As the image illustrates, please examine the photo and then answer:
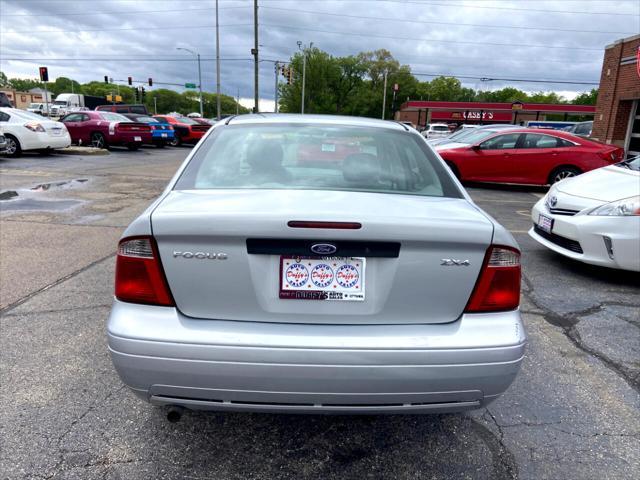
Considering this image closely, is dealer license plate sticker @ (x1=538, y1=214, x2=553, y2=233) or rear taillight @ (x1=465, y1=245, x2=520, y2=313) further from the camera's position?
dealer license plate sticker @ (x1=538, y1=214, x2=553, y2=233)

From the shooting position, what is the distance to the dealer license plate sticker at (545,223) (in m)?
5.52

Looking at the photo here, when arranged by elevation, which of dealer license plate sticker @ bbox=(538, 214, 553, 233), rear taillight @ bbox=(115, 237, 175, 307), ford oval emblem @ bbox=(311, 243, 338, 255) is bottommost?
dealer license plate sticker @ bbox=(538, 214, 553, 233)

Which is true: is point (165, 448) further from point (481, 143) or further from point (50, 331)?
point (481, 143)

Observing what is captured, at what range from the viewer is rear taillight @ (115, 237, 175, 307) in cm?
207

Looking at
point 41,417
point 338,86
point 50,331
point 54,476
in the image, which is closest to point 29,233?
point 50,331

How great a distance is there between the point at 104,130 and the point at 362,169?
19501mm

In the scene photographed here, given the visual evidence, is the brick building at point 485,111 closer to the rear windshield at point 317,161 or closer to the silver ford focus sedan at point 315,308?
the rear windshield at point 317,161

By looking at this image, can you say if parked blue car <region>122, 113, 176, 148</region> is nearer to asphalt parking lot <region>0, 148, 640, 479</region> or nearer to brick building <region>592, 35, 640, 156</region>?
brick building <region>592, 35, 640, 156</region>

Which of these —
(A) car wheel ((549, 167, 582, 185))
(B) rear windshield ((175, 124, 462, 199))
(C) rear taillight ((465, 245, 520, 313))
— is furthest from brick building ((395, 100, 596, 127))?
(C) rear taillight ((465, 245, 520, 313))

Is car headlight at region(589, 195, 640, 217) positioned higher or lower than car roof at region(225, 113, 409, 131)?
lower

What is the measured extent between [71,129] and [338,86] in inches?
2739

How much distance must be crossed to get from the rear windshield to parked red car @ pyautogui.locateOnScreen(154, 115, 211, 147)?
23566mm

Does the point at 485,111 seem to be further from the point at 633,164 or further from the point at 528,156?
the point at 633,164

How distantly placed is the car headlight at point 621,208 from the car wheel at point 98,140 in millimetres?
19169
